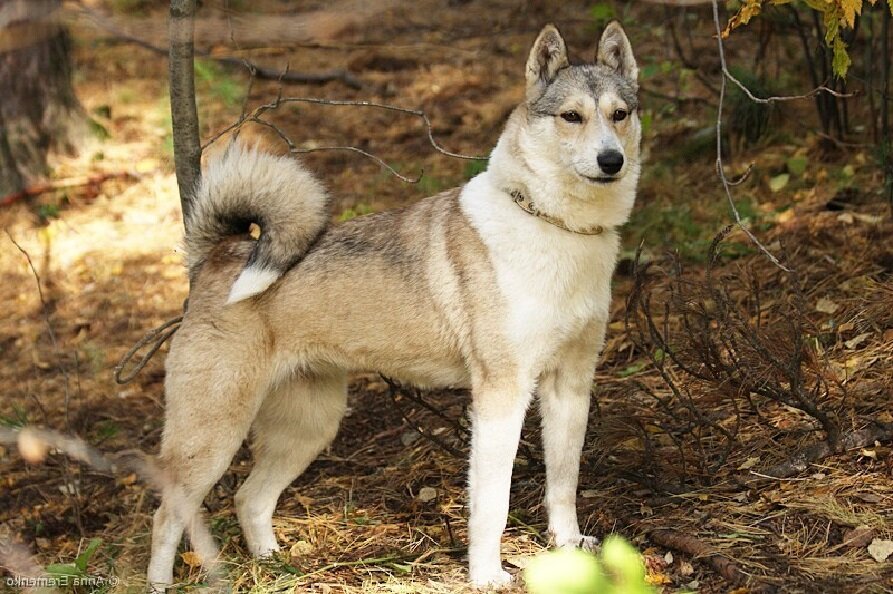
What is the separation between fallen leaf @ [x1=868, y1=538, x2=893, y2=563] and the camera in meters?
3.46

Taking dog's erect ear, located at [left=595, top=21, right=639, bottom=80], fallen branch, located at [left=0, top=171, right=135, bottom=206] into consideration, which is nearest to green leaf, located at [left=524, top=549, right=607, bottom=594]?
dog's erect ear, located at [left=595, top=21, right=639, bottom=80]

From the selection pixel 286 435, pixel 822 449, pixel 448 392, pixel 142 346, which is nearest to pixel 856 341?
pixel 822 449

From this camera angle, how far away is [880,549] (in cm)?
349

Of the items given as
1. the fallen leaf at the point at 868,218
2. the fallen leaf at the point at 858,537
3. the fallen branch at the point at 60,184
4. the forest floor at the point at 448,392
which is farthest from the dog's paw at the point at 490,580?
the fallen branch at the point at 60,184

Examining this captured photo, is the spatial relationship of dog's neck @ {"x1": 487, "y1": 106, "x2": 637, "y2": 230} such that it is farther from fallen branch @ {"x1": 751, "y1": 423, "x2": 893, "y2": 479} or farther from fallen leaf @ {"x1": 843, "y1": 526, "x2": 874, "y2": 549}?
fallen leaf @ {"x1": 843, "y1": 526, "x2": 874, "y2": 549}

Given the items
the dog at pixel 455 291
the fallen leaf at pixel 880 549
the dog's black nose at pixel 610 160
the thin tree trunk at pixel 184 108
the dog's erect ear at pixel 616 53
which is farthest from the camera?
the thin tree trunk at pixel 184 108

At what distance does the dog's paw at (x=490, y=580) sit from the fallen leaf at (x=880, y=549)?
1267 mm

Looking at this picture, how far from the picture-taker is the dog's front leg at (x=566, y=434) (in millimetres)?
4078

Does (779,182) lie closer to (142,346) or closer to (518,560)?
(518,560)

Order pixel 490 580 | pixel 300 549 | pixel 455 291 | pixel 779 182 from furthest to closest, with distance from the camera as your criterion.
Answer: pixel 779 182 → pixel 300 549 → pixel 455 291 → pixel 490 580

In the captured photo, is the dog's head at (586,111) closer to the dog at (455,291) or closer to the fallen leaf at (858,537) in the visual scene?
the dog at (455,291)

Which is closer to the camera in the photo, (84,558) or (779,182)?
(84,558)

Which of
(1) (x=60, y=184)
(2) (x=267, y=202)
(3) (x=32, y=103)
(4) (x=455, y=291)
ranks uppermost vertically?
(2) (x=267, y=202)

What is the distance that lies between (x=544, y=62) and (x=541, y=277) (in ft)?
2.95
